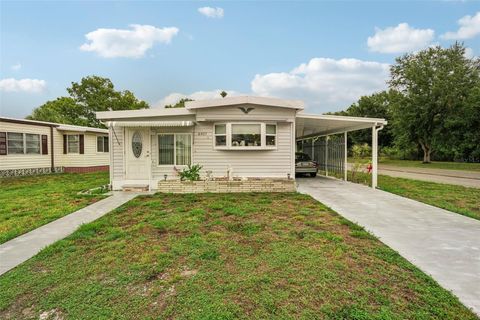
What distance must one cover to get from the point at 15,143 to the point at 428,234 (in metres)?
18.3

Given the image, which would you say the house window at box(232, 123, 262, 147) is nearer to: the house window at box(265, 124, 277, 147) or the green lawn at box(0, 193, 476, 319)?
the house window at box(265, 124, 277, 147)

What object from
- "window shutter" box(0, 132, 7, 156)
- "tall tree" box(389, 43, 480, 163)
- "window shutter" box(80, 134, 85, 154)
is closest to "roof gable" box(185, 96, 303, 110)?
"window shutter" box(80, 134, 85, 154)

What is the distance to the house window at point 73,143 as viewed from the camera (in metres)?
16.8

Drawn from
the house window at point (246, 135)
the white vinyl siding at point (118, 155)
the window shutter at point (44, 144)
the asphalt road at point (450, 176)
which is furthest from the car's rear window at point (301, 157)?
the window shutter at point (44, 144)

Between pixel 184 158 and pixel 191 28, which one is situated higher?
pixel 191 28

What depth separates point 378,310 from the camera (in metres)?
2.42

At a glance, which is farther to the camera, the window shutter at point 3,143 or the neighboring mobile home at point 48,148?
the neighboring mobile home at point 48,148

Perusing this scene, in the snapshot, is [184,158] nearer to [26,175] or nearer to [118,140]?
[118,140]

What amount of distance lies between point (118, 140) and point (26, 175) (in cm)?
863

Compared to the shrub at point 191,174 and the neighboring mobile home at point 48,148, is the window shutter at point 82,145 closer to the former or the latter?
the neighboring mobile home at point 48,148

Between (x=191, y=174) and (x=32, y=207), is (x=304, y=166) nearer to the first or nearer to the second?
(x=191, y=174)

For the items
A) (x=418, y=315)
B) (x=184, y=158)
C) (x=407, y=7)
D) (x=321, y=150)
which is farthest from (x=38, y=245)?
(x=407, y=7)

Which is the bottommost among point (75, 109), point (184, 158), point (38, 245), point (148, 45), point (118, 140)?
point (38, 245)

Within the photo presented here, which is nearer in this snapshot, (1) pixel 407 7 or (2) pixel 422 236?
(2) pixel 422 236
